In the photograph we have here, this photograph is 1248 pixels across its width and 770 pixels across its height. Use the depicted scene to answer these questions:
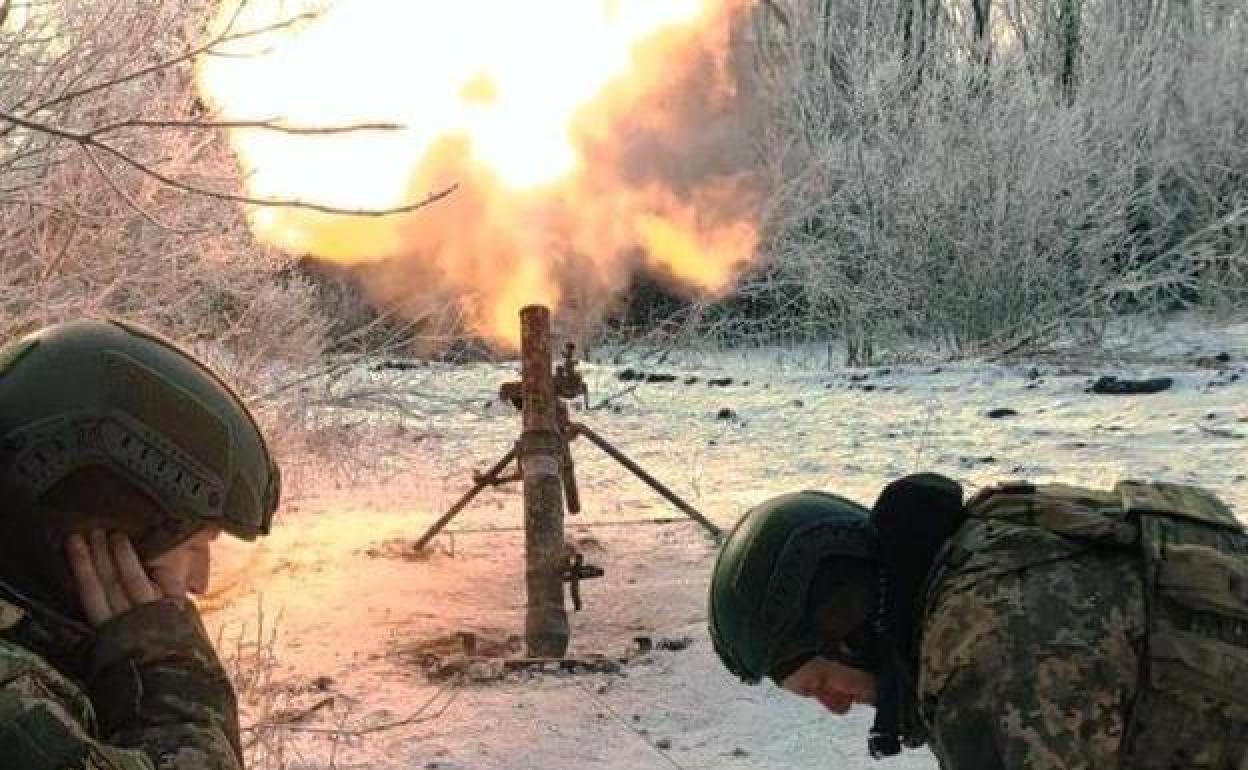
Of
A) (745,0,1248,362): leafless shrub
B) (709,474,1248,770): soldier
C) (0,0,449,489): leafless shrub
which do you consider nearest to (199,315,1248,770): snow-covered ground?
(0,0,449,489): leafless shrub

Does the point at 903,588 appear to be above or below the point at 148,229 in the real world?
below

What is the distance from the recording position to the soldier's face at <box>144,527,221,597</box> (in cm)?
172

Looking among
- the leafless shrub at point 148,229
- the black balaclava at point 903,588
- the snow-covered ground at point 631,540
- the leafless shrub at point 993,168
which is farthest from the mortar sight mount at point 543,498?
the leafless shrub at point 993,168

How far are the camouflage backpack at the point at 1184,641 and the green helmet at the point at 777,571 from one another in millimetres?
352

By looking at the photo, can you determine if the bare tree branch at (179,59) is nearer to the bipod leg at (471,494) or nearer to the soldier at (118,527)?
the soldier at (118,527)

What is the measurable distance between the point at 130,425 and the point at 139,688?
11.2 inches

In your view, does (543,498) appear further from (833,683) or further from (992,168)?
(992,168)

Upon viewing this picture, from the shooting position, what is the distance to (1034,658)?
2258mm

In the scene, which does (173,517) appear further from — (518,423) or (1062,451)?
(518,423)

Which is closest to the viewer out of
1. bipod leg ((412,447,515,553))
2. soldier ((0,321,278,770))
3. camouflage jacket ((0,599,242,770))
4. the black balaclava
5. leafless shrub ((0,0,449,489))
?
camouflage jacket ((0,599,242,770))

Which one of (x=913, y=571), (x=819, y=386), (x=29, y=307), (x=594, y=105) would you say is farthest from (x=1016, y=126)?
(x=913, y=571)

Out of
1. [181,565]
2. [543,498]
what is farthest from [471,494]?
[181,565]

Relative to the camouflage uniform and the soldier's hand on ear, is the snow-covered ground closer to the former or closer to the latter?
the camouflage uniform

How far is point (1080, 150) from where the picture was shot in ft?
67.2
